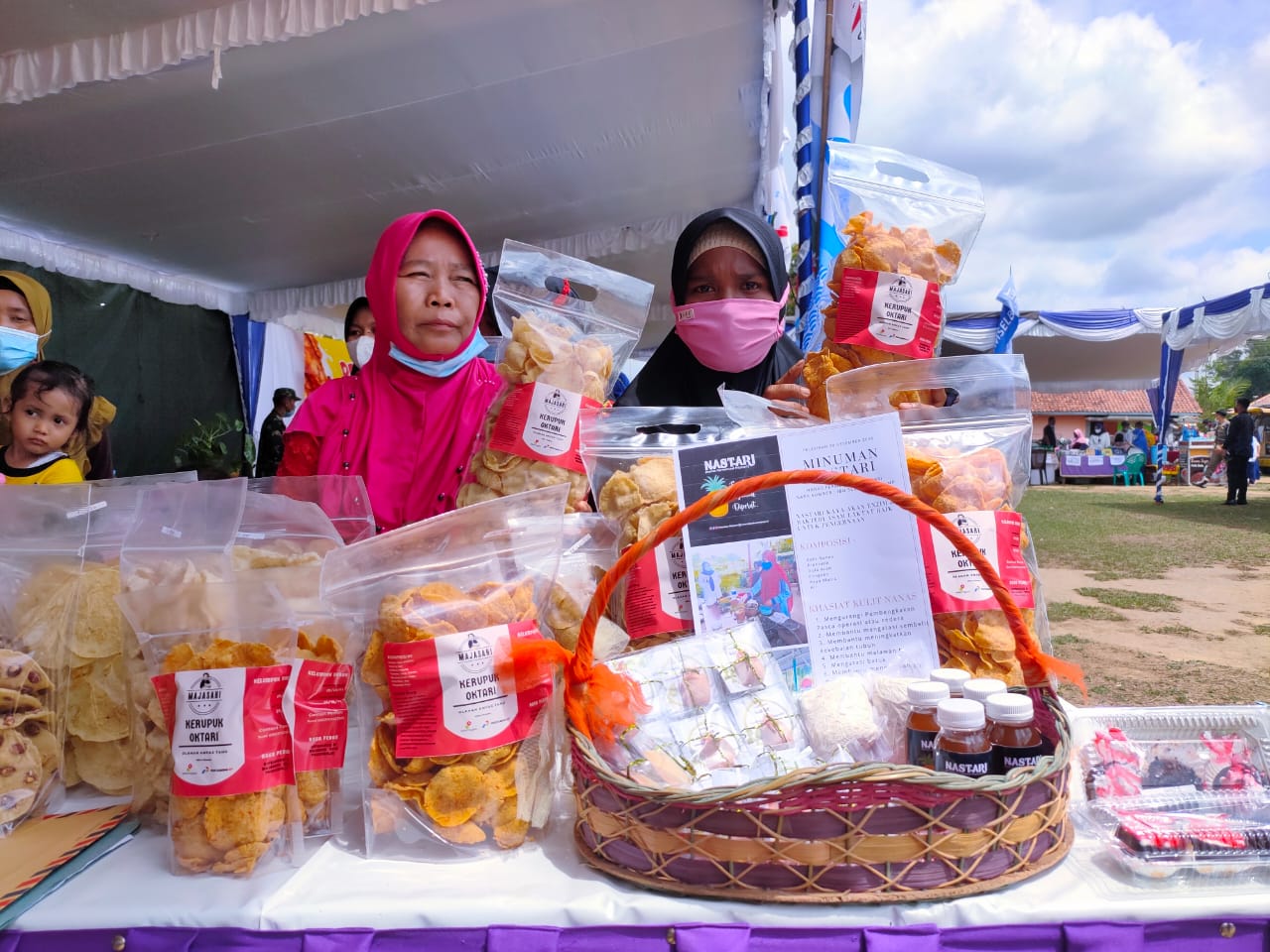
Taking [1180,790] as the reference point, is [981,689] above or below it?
above

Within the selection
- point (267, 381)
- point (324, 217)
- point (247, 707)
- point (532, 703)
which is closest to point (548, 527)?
point (532, 703)

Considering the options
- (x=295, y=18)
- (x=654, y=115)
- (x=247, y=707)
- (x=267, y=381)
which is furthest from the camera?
(x=267, y=381)

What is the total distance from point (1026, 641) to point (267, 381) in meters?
9.72

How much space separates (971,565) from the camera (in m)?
0.98

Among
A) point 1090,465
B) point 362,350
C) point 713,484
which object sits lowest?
point 1090,465

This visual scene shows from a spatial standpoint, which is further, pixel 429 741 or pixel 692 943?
pixel 429 741

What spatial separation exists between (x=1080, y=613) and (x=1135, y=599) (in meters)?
0.89

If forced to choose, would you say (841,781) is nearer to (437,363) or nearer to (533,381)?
(533,381)

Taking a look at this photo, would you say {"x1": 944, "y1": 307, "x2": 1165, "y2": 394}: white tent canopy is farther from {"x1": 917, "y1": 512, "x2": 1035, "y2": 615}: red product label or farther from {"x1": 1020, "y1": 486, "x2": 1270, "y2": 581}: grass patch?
{"x1": 917, "y1": 512, "x2": 1035, "y2": 615}: red product label

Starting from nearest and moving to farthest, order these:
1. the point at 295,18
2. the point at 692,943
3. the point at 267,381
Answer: the point at 692,943 < the point at 295,18 < the point at 267,381

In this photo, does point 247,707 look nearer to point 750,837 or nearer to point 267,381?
point 750,837

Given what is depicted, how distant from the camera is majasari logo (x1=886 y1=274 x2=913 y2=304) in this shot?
1256 mm

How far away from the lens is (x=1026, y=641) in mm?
889

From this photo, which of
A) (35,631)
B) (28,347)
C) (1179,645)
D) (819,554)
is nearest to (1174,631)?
(1179,645)
